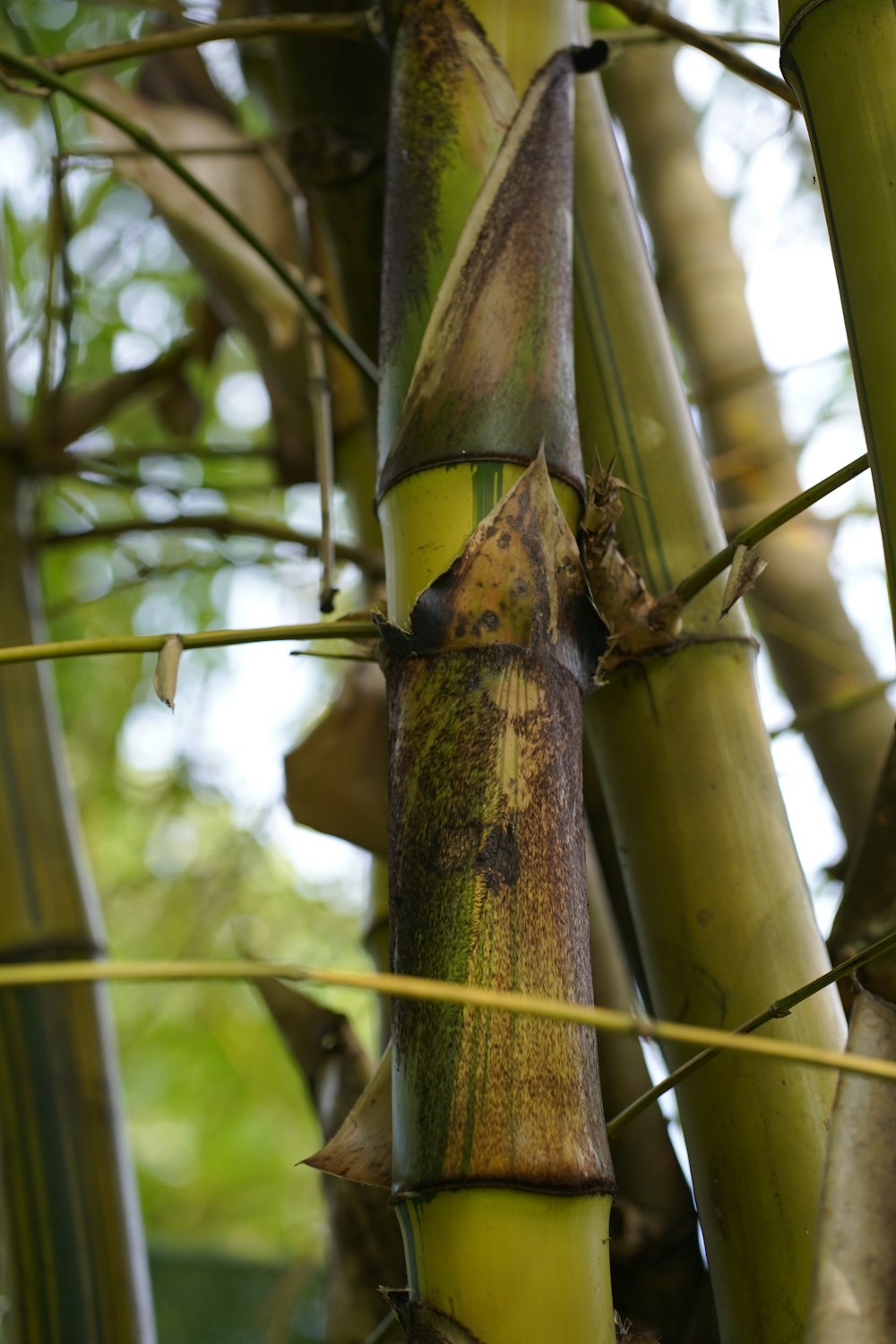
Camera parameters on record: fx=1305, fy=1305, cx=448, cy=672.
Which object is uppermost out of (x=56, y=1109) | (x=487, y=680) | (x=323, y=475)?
(x=323, y=475)

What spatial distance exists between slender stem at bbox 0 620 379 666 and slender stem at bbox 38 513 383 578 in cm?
30

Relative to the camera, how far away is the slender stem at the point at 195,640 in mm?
321

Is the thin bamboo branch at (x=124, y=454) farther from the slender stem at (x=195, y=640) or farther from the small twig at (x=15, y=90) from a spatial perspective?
the slender stem at (x=195, y=640)

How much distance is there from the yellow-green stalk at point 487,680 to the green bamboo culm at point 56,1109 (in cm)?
36

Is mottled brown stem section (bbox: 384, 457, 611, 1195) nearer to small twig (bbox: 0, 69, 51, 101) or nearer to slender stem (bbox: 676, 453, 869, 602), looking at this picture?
slender stem (bbox: 676, 453, 869, 602)

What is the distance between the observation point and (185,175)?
47cm

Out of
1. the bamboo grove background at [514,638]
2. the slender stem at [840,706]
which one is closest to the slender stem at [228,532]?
the bamboo grove background at [514,638]

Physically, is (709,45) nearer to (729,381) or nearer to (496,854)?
(496,854)

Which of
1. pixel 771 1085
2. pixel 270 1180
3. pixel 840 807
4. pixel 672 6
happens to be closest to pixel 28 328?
pixel 672 6

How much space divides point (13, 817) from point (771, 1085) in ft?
1.44

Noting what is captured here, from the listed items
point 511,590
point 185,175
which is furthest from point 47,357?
point 511,590

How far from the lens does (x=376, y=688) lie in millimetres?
591

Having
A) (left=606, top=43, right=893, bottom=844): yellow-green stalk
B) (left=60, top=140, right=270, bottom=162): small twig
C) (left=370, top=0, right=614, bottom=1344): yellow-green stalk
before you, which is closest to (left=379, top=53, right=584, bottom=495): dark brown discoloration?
(left=370, top=0, right=614, bottom=1344): yellow-green stalk

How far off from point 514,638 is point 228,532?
1.44 ft
